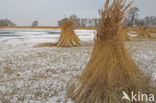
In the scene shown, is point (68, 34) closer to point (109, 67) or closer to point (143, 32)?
point (109, 67)

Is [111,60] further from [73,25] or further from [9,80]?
[73,25]

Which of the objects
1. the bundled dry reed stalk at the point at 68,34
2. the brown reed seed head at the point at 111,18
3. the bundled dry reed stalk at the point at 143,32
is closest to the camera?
the brown reed seed head at the point at 111,18

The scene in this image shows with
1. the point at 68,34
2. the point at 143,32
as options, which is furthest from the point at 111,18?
the point at 143,32

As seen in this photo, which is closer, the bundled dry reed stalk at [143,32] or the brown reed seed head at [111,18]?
the brown reed seed head at [111,18]

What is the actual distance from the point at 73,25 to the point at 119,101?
784 cm

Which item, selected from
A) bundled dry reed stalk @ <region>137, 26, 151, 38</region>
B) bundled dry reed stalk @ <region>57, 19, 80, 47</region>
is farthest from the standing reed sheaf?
bundled dry reed stalk @ <region>137, 26, 151, 38</region>

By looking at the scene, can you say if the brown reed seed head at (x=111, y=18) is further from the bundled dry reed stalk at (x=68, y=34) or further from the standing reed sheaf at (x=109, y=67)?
the bundled dry reed stalk at (x=68, y=34)

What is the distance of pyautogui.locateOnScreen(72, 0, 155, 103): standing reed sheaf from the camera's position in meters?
2.09

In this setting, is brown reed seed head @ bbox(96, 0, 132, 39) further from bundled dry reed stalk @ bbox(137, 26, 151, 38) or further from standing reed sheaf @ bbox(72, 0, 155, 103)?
bundled dry reed stalk @ bbox(137, 26, 151, 38)

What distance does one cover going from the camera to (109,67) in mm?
2150

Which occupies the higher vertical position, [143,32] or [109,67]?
[143,32]

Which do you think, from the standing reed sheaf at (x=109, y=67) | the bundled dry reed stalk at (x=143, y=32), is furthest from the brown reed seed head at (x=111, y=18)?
the bundled dry reed stalk at (x=143, y=32)

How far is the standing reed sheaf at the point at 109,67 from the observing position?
209 centimetres

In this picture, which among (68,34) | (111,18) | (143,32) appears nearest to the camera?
(111,18)
